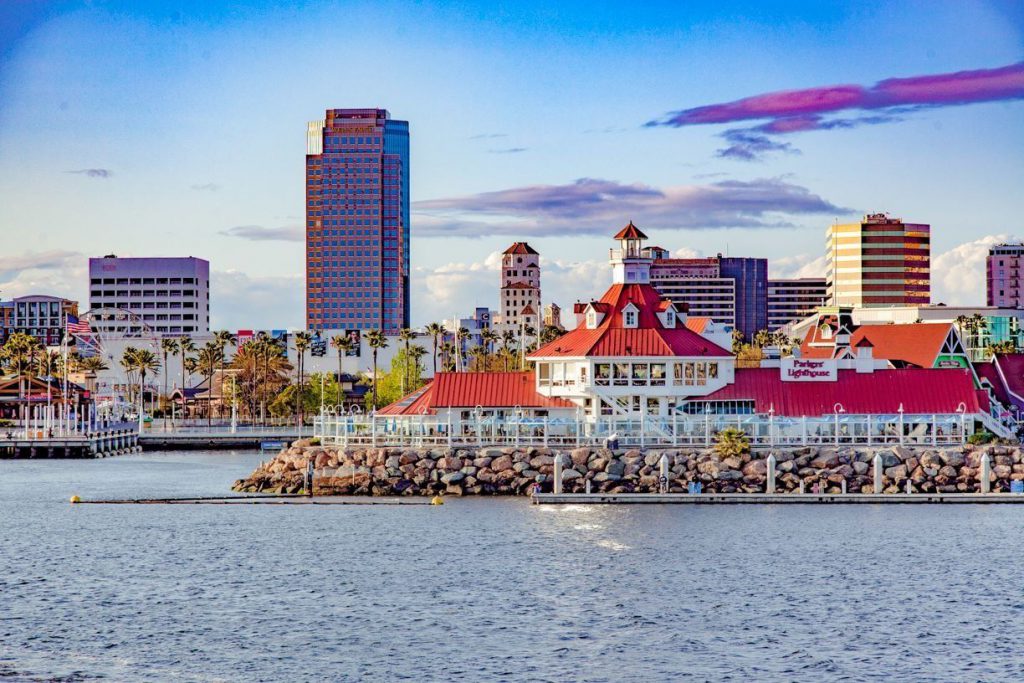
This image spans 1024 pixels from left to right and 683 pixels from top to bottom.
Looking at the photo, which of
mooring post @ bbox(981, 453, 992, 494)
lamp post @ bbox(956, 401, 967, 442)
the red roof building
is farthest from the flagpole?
mooring post @ bbox(981, 453, 992, 494)

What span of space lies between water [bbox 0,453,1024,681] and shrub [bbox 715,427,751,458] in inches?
254

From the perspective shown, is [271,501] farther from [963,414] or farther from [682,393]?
[963,414]

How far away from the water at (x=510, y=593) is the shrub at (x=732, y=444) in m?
→ 6.46

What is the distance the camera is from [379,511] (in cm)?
8300

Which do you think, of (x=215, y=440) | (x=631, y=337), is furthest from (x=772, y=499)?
(x=215, y=440)

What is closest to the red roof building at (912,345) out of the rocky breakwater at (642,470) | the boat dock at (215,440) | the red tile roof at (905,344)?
the red tile roof at (905,344)

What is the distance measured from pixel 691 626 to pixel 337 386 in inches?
5488

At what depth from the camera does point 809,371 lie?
97.3 metres

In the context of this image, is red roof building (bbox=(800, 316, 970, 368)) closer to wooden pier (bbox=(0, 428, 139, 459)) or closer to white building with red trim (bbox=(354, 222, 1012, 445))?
white building with red trim (bbox=(354, 222, 1012, 445))

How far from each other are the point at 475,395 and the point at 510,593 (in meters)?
36.4

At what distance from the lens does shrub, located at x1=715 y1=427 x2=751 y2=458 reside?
3457 inches

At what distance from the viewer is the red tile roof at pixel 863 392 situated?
310 feet

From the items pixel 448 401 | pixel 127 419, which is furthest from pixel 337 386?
pixel 448 401

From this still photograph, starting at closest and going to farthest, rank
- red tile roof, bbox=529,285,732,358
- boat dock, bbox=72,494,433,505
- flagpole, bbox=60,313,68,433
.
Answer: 1. boat dock, bbox=72,494,433,505
2. red tile roof, bbox=529,285,732,358
3. flagpole, bbox=60,313,68,433
